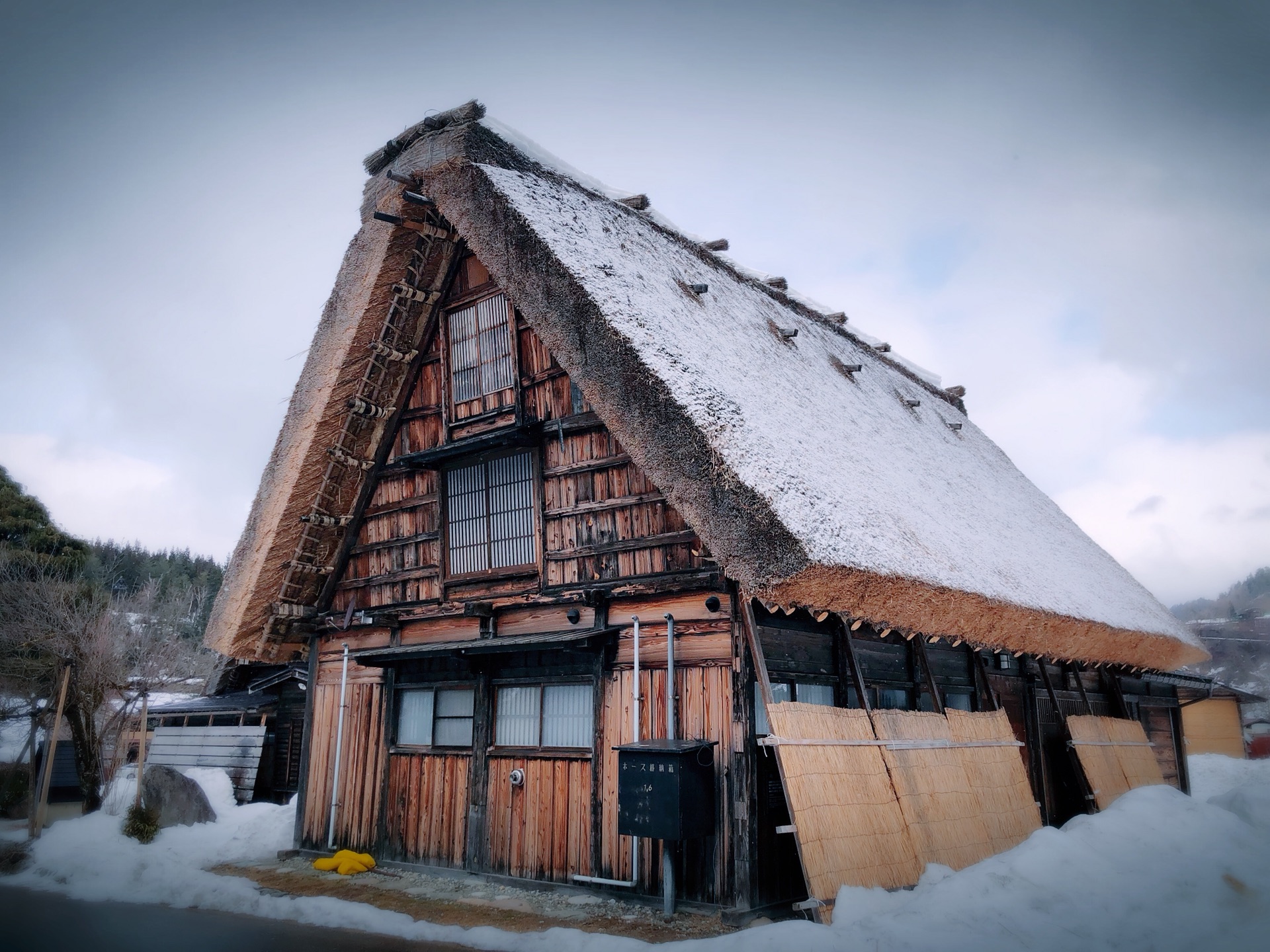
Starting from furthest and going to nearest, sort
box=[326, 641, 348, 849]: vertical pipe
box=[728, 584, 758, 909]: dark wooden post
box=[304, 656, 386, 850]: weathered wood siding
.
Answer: box=[326, 641, 348, 849]: vertical pipe
box=[304, 656, 386, 850]: weathered wood siding
box=[728, 584, 758, 909]: dark wooden post

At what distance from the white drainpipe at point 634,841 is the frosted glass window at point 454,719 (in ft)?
6.59

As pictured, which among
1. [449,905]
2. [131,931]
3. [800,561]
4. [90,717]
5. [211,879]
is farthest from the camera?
[90,717]

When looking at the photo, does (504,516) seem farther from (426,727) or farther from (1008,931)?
(1008,931)

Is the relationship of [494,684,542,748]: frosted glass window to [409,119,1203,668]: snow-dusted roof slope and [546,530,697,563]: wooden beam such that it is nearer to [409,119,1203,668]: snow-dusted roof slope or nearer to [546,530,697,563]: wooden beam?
[546,530,697,563]: wooden beam

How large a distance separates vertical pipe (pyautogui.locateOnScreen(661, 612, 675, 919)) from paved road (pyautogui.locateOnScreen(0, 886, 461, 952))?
163 cm

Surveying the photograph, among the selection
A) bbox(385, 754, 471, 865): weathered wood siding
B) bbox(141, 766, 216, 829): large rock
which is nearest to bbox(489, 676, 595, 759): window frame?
bbox(385, 754, 471, 865): weathered wood siding

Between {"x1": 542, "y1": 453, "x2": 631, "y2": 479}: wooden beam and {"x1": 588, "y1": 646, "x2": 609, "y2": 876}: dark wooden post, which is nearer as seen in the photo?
{"x1": 588, "y1": 646, "x2": 609, "y2": 876}: dark wooden post

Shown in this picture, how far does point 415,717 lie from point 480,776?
1300 millimetres

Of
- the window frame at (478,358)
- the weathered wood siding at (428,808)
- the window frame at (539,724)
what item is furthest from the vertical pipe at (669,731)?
the window frame at (478,358)

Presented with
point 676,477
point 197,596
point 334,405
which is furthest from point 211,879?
point 197,596

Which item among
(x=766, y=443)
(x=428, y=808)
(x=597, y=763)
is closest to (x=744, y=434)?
(x=766, y=443)

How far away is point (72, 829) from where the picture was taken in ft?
33.7

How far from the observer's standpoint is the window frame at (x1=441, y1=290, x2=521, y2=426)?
8.87m

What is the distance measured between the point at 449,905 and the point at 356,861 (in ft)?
6.98
